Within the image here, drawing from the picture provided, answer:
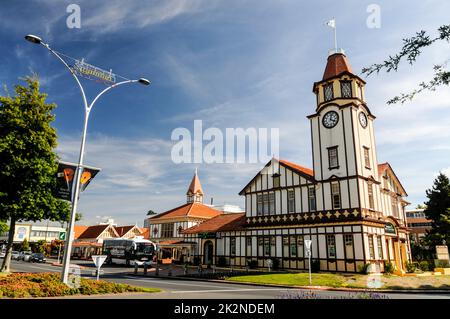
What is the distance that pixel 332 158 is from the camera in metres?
31.7

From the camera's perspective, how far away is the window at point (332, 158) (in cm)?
3131

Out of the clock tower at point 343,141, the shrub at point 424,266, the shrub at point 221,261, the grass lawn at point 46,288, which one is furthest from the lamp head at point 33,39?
the shrub at point 424,266

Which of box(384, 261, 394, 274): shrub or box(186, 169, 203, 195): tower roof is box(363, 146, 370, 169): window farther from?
box(186, 169, 203, 195): tower roof

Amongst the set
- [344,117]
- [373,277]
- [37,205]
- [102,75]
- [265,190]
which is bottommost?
[373,277]

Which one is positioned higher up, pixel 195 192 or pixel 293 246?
pixel 195 192

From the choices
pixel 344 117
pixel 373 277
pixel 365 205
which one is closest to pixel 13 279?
pixel 373 277

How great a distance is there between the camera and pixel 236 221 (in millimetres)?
41594

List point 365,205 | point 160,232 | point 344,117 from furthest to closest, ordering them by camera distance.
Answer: point 160,232 < point 344,117 < point 365,205

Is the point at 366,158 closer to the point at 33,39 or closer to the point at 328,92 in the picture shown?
the point at 328,92

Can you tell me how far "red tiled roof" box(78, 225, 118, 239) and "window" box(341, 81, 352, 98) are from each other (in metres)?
63.7

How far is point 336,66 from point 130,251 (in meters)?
33.9

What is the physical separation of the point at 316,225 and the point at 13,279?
2457cm

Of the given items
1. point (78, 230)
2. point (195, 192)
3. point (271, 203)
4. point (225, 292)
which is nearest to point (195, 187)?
point (195, 192)
